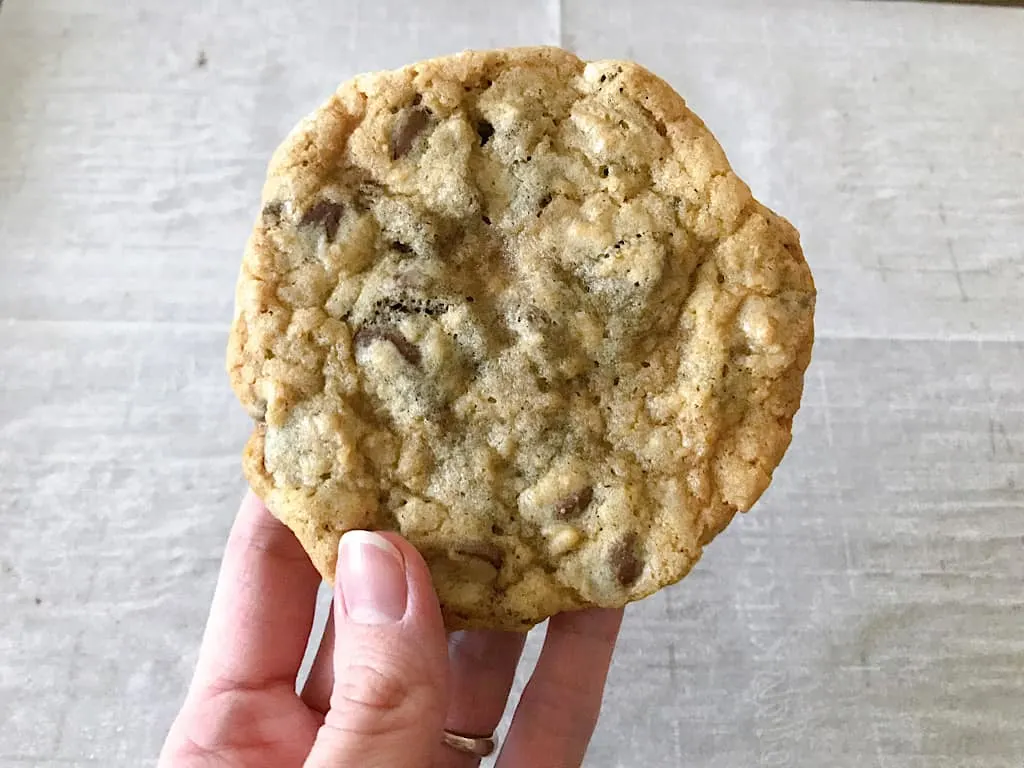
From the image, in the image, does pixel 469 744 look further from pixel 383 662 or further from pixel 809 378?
pixel 809 378

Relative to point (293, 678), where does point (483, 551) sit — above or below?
above

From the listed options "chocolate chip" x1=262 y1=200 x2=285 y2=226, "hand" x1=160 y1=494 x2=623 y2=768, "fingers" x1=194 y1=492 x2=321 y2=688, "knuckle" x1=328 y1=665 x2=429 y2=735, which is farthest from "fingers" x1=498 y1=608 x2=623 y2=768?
"chocolate chip" x1=262 y1=200 x2=285 y2=226

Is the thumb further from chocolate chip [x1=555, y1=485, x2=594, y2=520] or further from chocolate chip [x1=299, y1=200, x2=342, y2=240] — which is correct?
chocolate chip [x1=299, y1=200, x2=342, y2=240]

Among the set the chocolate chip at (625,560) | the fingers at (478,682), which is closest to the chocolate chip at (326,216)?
the chocolate chip at (625,560)

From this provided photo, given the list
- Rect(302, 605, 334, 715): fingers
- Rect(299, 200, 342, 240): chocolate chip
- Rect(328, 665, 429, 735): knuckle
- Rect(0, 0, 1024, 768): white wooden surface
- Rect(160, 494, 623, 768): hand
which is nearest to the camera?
Rect(328, 665, 429, 735): knuckle

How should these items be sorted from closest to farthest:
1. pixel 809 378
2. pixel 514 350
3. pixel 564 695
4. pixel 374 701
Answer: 1. pixel 374 701
2. pixel 514 350
3. pixel 564 695
4. pixel 809 378

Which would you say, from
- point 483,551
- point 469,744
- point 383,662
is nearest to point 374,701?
point 383,662

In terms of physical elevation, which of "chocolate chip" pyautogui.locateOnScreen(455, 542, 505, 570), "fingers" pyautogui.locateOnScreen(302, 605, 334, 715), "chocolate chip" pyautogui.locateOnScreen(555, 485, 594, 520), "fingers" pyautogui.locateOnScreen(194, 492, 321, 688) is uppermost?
"chocolate chip" pyautogui.locateOnScreen(555, 485, 594, 520)

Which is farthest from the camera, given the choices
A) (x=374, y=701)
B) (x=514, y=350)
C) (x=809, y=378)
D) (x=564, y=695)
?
(x=809, y=378)
